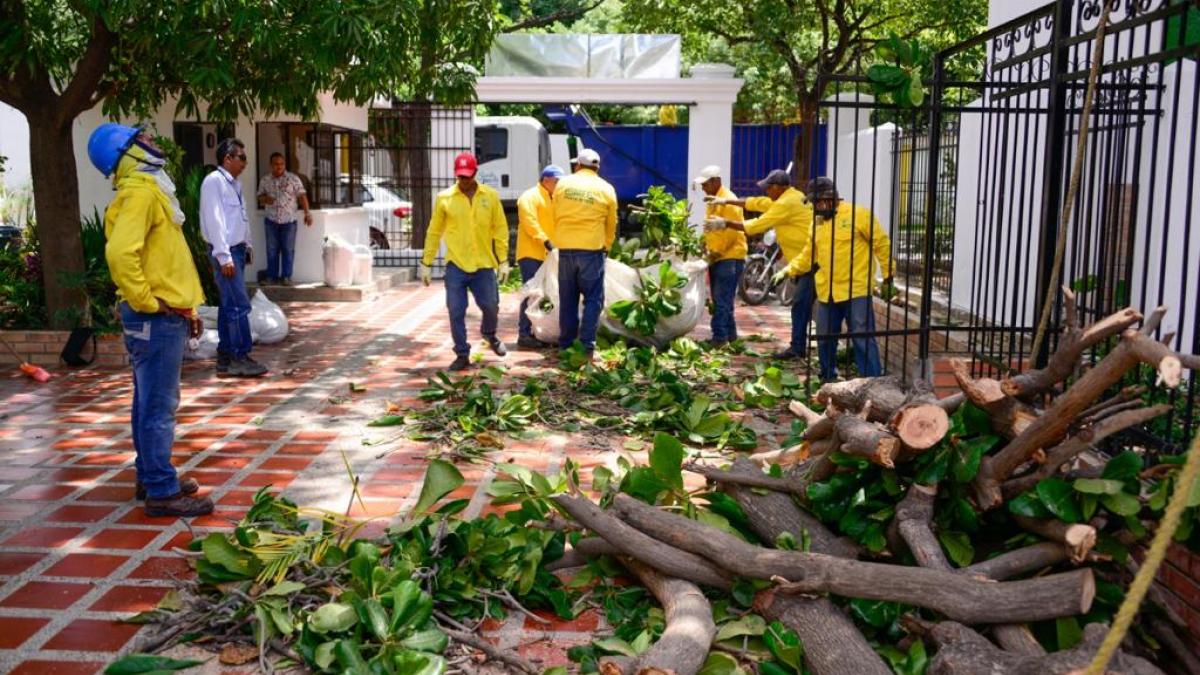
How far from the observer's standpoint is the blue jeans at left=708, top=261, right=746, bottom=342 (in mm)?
9852

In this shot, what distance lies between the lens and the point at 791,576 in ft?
11.9

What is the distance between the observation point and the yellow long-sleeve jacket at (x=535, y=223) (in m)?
9.93

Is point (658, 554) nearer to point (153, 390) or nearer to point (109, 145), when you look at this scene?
point (153, 390)

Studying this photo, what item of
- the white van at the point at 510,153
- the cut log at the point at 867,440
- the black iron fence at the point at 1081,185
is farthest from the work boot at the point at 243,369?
the white van at the point at 510,153

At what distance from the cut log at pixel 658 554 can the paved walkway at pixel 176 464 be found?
0.96ft

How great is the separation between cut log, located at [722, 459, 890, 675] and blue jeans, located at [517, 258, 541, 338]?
5.59 metres

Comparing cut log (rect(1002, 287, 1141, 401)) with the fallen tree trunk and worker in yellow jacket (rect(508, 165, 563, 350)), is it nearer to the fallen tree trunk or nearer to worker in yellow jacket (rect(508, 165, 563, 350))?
the fallen tree trunk

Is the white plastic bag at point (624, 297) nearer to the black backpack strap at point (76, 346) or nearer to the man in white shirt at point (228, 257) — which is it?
the man in white shirt at point (228, 257)

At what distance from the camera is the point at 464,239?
8664mm

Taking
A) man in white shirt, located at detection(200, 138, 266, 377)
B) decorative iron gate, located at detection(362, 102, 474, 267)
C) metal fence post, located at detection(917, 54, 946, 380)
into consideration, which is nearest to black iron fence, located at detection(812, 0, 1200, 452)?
metal fence post, located at detection(917, 54, 946, 380)

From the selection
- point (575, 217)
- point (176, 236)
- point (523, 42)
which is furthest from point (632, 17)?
point (176, 236)

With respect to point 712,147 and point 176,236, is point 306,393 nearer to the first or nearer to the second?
point 176,236


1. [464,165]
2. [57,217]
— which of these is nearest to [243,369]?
[57,217]

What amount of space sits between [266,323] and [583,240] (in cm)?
305
